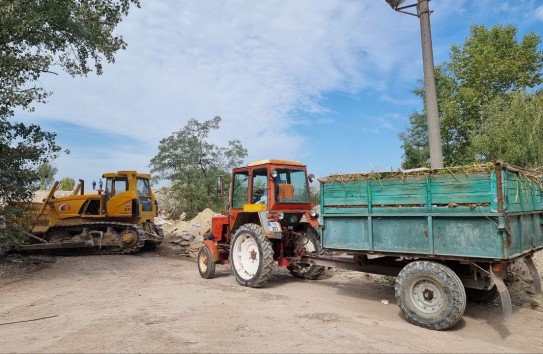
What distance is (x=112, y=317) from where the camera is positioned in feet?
20.2

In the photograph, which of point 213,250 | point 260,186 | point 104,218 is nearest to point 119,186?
point 104,218

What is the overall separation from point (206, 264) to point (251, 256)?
1601mm

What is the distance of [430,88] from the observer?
29.7ft

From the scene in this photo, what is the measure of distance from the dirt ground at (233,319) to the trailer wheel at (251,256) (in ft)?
0.89

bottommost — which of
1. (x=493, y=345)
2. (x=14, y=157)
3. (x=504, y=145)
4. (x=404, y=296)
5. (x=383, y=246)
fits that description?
(x=493, y=345)

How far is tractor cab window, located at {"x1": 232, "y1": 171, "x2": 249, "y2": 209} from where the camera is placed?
916 cm

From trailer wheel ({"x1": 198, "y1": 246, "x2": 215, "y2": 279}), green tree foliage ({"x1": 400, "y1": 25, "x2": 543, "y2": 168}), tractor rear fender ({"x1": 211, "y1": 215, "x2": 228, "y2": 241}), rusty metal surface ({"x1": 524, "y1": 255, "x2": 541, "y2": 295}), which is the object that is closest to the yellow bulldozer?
trailer wheel ({"x1": 198, "y1": 246, "x2": 215, "y2": 279})

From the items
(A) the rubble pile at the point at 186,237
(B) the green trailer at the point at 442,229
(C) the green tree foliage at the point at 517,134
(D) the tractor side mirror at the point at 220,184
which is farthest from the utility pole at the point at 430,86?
(C) the green tree foliage at the point at 517,134

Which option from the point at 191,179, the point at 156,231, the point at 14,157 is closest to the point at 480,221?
the point at 14,157

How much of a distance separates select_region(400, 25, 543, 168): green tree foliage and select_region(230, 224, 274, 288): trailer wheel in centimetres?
2154

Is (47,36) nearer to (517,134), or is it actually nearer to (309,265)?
(309,265)

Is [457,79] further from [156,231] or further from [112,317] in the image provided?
[112,317]

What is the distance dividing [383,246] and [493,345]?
6.12 ft

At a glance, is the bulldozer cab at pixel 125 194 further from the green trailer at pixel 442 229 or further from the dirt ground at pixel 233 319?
the green trailer at pixel 442 229
